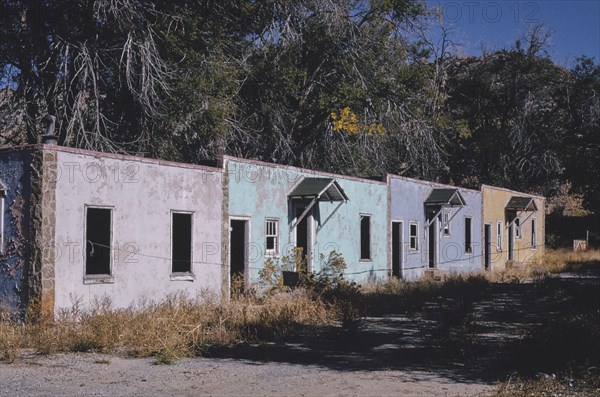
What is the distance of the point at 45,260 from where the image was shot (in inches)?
563

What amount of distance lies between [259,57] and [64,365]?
17.5 meters

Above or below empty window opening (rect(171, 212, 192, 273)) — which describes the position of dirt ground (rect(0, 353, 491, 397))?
below

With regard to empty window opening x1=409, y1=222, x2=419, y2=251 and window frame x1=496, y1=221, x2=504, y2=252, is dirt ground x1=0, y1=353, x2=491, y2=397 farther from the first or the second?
window frame x1=496, y1=221, x2=504, y2=252

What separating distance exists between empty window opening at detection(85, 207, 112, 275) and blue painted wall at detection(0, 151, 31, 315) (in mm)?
1542

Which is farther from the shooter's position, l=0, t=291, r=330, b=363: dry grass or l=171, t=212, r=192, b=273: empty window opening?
l=171, t=212, r=192, b=273: empty window opening

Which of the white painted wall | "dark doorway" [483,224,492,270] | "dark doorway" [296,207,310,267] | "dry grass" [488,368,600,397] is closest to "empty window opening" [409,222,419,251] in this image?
"dark doorway" [296,207,310,267]

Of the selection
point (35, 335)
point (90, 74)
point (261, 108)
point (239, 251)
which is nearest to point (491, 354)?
point (35, 335)

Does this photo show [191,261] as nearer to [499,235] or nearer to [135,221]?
[135,221]

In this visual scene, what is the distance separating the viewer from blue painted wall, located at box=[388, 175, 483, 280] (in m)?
27.3

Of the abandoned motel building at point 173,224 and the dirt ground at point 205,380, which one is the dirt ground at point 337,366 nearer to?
the dirt ground at point 205,380

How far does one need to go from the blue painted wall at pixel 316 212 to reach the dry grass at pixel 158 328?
3.12m

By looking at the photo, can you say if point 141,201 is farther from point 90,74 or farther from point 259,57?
point 259,57

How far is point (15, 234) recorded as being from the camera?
1458cm

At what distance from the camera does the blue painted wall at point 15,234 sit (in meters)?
14.5
